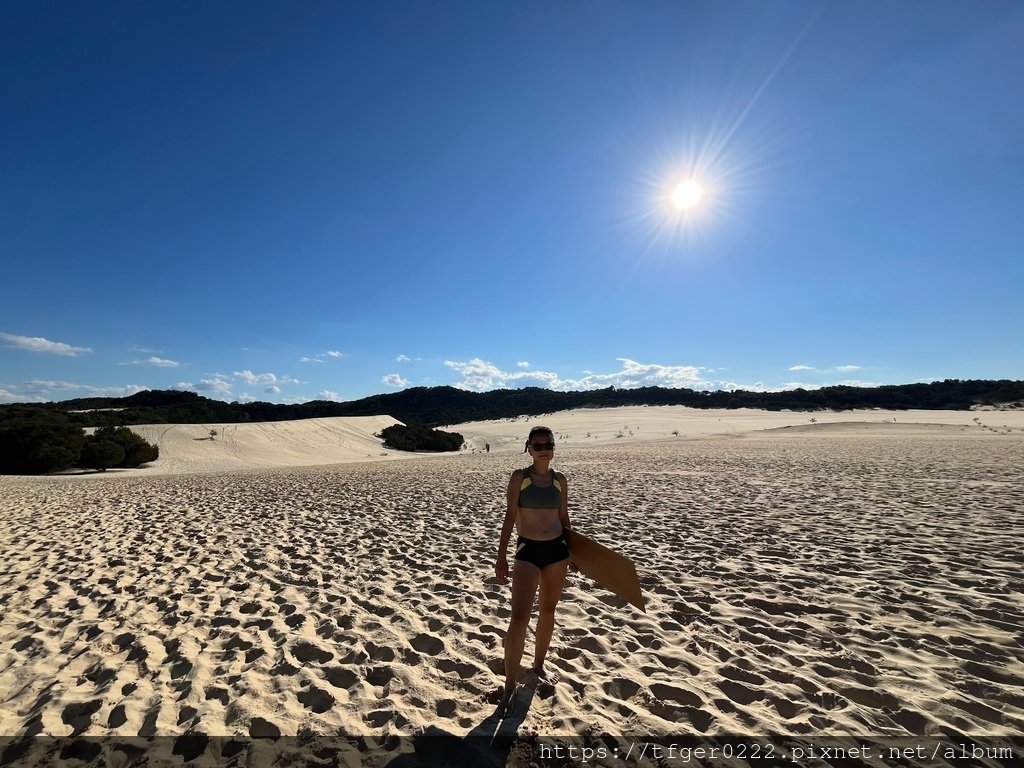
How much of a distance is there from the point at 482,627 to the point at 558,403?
83.1 metres

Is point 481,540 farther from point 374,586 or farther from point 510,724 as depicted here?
point 510,724

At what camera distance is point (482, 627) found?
4.74 meters

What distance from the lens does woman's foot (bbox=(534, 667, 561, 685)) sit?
3.68 metres

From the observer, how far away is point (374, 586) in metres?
5.92

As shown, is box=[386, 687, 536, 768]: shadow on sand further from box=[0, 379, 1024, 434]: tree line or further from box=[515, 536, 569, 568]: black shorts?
box=[0, 379, 1024, 434]: tree line

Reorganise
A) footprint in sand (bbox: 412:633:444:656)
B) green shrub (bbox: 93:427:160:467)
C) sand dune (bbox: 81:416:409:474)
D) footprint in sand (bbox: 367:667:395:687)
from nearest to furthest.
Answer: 1. footprint in sand (bbox: 367:667:395:687)
2. footprint in sand (bbox: 412:633:444:656)
3. green shrub (bbox: 93:427:160:467)
4. sand dune (bbox: 81:416:409:474)

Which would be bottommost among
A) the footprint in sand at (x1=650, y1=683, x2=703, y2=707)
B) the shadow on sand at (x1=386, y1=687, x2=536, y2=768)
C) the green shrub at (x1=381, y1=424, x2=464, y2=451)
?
the shadow on sand at (x1=386, y1=687, x2=536, y2=768)

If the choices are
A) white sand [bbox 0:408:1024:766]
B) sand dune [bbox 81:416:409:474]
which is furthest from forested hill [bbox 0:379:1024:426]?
white sand [bbox 0:408:1024:766]

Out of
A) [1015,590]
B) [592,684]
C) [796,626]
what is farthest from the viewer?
[1015,590]

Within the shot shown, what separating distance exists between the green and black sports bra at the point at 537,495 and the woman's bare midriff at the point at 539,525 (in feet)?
0.14

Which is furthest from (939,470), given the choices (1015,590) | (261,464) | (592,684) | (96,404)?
(96,404)

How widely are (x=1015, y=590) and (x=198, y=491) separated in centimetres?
1805

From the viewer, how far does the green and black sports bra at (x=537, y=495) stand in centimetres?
346

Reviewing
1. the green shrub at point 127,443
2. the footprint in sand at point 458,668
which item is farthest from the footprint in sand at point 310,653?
the green shrub at point 127,443
